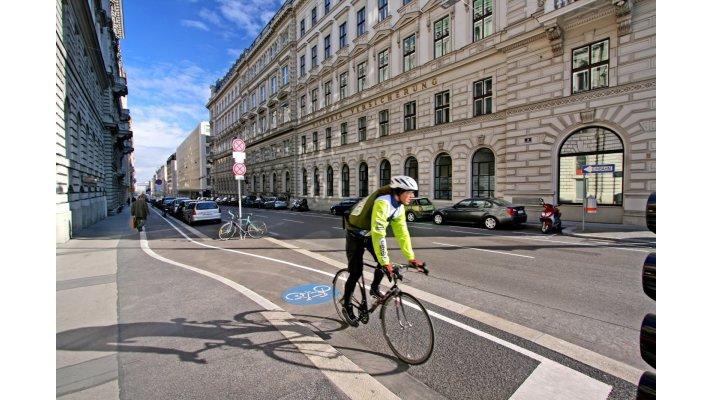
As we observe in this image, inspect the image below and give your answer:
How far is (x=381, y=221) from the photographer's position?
3449mm

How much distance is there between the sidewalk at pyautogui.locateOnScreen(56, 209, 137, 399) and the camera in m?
3.01

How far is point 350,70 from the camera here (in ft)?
102

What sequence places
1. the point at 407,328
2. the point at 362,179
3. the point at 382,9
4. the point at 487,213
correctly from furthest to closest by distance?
the point at 362,179 → the point at 382,9 → the point at 487,213 → the point at 407,328

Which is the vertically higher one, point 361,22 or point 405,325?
point 361,22

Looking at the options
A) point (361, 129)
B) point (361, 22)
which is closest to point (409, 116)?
point (361, 129)

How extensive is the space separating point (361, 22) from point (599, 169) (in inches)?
950

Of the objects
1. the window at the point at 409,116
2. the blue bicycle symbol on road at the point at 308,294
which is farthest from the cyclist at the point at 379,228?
the window at the point at 409,116

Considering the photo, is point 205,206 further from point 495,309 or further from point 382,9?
point 382,9

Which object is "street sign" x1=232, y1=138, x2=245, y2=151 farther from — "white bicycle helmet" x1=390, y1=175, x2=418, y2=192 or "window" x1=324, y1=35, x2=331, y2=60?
"window" x1=324, y1=35, x2=331, y2=60

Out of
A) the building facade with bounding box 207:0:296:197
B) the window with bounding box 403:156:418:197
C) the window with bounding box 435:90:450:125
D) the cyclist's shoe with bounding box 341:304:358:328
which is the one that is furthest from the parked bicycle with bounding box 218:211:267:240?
the building facade with bounding box 207:0:296:197

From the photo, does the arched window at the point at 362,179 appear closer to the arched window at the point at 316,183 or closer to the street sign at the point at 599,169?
the arched window at the point at 316,183

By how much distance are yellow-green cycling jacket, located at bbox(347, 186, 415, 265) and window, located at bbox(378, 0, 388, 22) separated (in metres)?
27.9

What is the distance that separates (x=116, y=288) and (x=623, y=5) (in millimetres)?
20840

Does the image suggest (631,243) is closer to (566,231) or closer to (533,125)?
(566,231)
